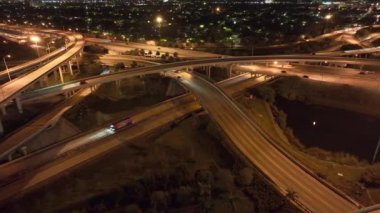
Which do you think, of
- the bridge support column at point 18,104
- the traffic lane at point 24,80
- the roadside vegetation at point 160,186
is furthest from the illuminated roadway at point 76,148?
the bridge support column at point 18,104

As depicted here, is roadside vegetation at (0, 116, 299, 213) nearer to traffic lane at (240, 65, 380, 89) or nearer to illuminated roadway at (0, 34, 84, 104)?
illuminated roadway at (0, 34, 84, 104)

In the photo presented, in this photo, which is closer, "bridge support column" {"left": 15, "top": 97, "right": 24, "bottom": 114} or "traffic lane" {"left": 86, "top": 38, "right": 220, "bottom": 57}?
"bridge support column" {"left": 15, "top": 97, "right": 24, "bottom": 114}

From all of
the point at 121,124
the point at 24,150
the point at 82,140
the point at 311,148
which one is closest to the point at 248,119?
the point at 311,148

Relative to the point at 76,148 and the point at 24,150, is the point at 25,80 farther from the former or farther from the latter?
the point at 76,148

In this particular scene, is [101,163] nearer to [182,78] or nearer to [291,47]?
[182,78]

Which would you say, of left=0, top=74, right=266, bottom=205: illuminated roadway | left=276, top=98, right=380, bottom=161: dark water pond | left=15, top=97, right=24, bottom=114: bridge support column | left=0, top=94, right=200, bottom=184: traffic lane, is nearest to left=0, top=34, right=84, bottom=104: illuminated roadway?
Result: left=15, top=97, right=24, bottom=114: bridge support column

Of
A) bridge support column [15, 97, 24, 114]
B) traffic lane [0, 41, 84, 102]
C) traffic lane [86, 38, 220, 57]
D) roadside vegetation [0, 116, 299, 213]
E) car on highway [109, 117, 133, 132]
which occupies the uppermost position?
traffic lane [86, 38, 220, 57]

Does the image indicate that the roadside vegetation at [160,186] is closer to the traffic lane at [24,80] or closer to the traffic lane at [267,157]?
the traffic lane at [267,157]
